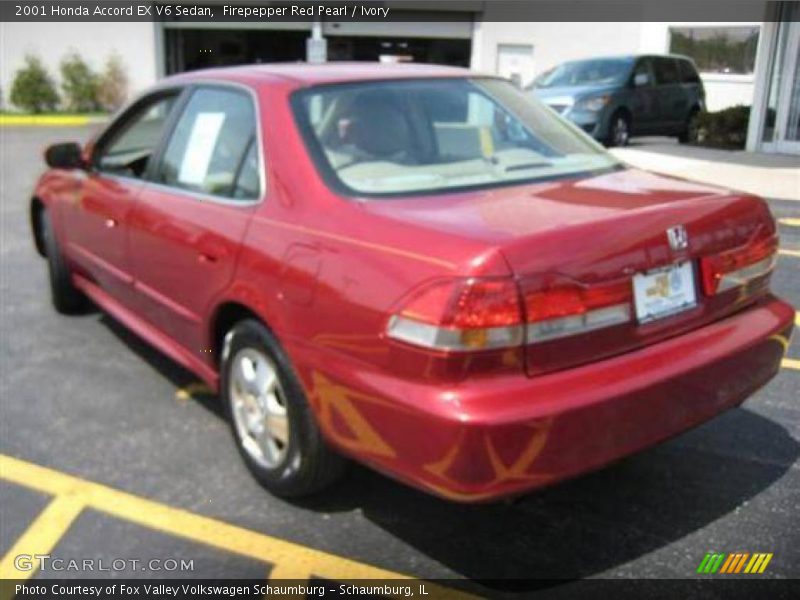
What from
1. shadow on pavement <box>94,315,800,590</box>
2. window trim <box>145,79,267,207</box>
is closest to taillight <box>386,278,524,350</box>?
shadow on pavement <box>94,315,800,590</box>

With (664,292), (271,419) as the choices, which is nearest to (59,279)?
(271,419)

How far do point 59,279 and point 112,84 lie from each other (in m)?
21.7

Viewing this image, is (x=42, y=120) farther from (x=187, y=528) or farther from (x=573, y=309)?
(x=573, y=309)

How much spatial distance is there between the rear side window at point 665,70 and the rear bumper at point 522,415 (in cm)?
1373

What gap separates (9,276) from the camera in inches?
257

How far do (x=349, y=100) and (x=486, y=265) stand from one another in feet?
4.16

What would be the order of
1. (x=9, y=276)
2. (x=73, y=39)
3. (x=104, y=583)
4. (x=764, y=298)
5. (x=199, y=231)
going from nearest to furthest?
(x=104, y=583)
(x=764, y=298)
(x=199, y=231)
(x=9, y=276)
(x=73, y=39)

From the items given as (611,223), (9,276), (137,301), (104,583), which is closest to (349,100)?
(611,223)

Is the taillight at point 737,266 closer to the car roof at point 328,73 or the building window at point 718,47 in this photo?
the car roof at point 328,73

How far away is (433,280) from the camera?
2402 millimetres

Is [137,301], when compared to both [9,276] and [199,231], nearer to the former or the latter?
[199,231]

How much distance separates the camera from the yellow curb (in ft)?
72.1

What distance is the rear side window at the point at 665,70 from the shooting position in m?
15.4

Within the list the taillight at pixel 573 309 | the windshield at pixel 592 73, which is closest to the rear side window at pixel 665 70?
the windshield at pixel 592 73
